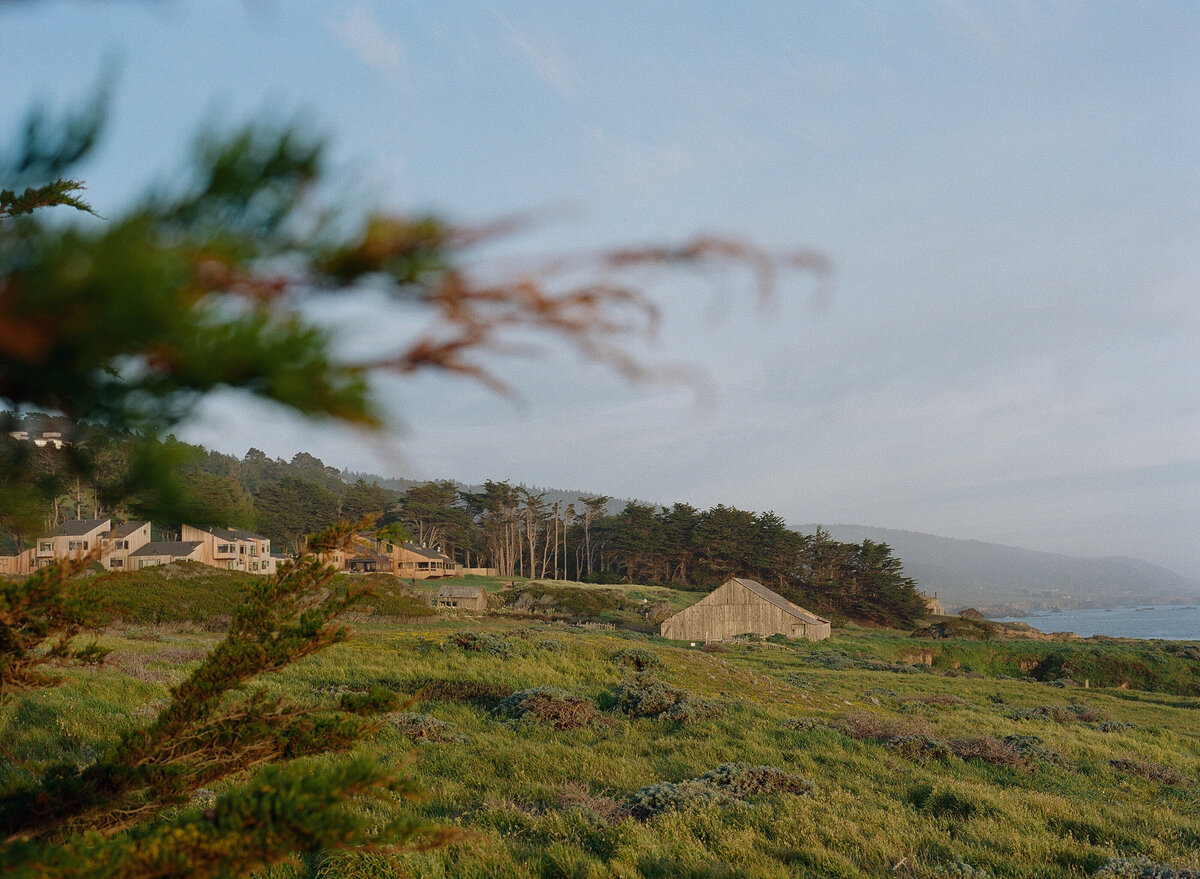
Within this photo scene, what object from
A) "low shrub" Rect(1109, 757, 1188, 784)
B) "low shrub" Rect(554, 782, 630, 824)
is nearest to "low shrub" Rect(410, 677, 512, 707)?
"low shrub" Rect(554, 782, 630, 824)

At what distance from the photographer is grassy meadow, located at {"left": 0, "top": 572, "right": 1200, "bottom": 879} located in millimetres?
6664

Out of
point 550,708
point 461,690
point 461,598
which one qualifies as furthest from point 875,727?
point 461,598

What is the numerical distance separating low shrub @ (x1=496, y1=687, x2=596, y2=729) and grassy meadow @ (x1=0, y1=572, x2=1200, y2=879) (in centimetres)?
4

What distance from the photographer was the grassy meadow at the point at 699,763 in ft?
21.9

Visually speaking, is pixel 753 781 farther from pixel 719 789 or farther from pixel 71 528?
pixel 71 528

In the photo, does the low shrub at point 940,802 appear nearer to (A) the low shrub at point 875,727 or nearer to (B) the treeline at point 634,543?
(A) the low shrub at point 875,727

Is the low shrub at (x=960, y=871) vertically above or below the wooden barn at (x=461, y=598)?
above

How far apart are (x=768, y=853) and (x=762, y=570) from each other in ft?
259

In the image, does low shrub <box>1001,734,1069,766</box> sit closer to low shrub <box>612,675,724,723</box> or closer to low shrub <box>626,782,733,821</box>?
low shrub <box>612,675,724,723</box>

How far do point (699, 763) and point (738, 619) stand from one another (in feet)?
112

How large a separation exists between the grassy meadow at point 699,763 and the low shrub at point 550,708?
42mm

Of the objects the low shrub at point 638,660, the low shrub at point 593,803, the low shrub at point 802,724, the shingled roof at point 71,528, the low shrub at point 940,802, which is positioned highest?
the shingled roof at point 71,528

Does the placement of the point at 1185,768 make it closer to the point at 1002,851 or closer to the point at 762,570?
the point at 1002,851

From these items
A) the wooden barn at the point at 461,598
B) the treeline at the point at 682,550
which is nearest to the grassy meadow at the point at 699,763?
the wooden barn at the point at 461,598
